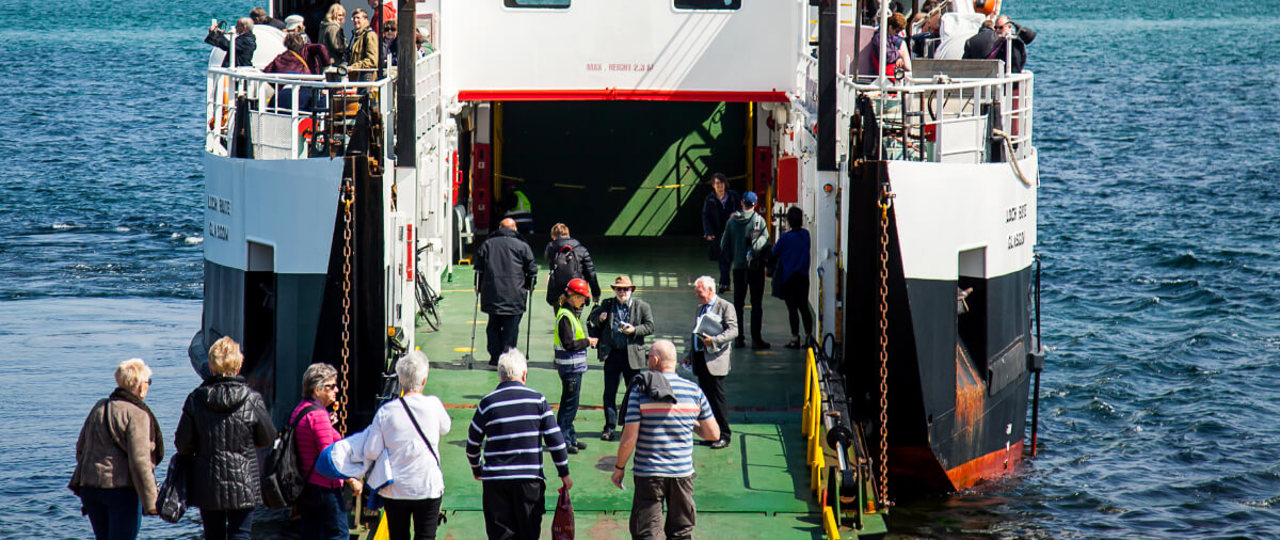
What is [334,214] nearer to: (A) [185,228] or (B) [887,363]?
(B) [887,363]

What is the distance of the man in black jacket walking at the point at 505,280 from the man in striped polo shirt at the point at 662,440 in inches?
162

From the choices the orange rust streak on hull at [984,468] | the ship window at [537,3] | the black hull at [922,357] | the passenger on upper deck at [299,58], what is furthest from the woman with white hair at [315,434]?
the ship window at [537,3]

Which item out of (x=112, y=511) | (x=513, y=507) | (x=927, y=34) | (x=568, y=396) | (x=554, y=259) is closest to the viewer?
(x=112, y=511)

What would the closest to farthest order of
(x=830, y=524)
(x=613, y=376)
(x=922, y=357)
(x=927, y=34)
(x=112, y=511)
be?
(x=112, y=511)
(x=830, y=524)
(x=613, y=376)
(x=922, y=357)
(x=927, y=34)

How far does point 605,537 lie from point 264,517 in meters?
4.87

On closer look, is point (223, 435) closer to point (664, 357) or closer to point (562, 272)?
point (664, 357)

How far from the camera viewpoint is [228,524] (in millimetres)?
9516

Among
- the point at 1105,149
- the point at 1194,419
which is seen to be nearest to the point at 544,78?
the point at 1194,419

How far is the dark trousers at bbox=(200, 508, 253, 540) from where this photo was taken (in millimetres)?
9352

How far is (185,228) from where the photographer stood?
120 feet

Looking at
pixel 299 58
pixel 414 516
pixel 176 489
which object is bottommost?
pixel 414 516

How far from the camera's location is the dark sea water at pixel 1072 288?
1673 centimetres

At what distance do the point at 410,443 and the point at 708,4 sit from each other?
35.5 feet

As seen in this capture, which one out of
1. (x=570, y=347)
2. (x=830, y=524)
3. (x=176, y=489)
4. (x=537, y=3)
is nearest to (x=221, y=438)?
(x=176, y=489)
